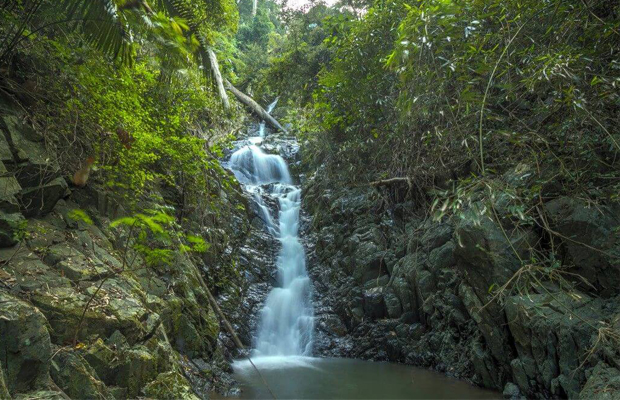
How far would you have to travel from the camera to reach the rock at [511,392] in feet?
20.9

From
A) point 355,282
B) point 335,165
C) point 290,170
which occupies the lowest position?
point 355,282

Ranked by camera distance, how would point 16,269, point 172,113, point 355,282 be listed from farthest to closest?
point 355,282 < point 172,113 < point 16,269

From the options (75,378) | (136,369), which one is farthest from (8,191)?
(136,369)

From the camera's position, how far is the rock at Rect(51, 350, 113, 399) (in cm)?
330

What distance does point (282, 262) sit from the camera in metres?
11.8

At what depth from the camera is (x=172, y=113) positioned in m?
7.22

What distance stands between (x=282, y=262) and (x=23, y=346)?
8961 millimetres

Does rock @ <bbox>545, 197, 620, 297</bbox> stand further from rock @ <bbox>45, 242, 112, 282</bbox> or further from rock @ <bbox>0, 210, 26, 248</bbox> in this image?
rock @ <bbox>0, 210, 26, 248</bbox>

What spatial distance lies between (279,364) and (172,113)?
5366mm

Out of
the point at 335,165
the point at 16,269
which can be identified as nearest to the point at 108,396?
the point at 16,269

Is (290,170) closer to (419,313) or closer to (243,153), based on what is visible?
(243,153)

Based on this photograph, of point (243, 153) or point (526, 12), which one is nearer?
point (526, 12)

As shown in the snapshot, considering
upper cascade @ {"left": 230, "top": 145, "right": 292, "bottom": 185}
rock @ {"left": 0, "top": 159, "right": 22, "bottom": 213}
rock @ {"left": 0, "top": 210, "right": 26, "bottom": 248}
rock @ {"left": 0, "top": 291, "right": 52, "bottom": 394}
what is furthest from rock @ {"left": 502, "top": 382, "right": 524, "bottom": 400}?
upper cascade @ {"left": 230, "top": 145, "right": 292, "bottom": 185}

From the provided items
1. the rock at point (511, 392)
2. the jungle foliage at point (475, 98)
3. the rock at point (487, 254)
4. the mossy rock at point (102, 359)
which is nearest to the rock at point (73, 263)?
the mossy rock at point (102, 359)
